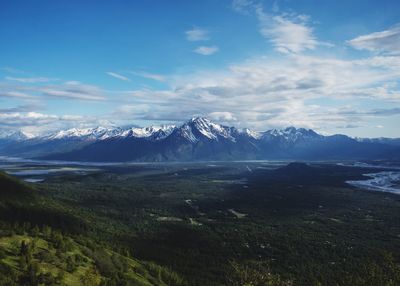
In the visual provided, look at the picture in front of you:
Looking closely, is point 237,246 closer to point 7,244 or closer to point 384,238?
point 384,238

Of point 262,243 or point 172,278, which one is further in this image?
point 262,243

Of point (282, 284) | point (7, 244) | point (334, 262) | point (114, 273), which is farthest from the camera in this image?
point (334, 262)

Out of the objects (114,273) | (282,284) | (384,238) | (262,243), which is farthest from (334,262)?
(282,284)

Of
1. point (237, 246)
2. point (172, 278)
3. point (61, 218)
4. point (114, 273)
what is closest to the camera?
point (114, 273)

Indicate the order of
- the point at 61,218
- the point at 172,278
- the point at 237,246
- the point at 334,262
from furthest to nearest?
the point at 61,218 → the point at 237,246 → the point at 334,262 → the point at 172,278

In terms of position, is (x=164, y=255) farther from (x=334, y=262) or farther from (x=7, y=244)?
(x=7, y=244)

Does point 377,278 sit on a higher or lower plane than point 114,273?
higher

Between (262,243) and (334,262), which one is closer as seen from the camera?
(334,262)

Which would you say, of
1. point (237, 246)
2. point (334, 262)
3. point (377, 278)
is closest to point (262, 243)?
point (237, 246)

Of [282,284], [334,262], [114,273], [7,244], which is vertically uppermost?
[282,284]
